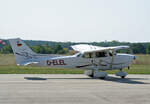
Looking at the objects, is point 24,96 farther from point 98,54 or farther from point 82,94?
point 98,54

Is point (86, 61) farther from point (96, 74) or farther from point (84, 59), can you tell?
point (96, 74)

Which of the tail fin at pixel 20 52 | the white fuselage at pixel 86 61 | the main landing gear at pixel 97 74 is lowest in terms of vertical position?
the main landing gear at pixel 97 74

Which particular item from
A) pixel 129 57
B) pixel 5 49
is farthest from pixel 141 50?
pixel 129 57

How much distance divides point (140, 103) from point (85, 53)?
9.83 m

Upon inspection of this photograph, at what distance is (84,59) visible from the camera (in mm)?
20188

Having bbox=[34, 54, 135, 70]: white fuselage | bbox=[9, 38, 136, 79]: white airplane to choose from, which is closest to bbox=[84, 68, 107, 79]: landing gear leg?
bbox=[9, 38, 136, 79]: white airplane

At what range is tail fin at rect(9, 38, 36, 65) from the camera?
19.1m

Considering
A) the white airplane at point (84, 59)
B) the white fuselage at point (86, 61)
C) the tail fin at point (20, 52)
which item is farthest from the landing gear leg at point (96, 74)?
the tail fin at point (20, 52)

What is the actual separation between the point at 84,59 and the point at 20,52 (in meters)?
4.06

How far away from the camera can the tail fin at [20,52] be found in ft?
Result: 62.6

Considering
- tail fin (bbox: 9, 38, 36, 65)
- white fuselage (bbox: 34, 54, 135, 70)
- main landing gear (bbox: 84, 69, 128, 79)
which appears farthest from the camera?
white fuselage (bbox: 34, 54, 135, 70)

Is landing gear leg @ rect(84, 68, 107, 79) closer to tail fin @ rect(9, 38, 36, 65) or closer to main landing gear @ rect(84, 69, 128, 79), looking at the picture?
main landing gear @ rect(84, 69, 128, 79)

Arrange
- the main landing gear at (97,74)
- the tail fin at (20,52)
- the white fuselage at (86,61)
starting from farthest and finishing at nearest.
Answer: the white fuselage at (86,61), the main landing gear at (97,74), the tail fin at (20,52)

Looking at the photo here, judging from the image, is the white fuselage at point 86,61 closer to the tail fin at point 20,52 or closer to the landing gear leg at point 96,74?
the landing gear leg at point 96,74
